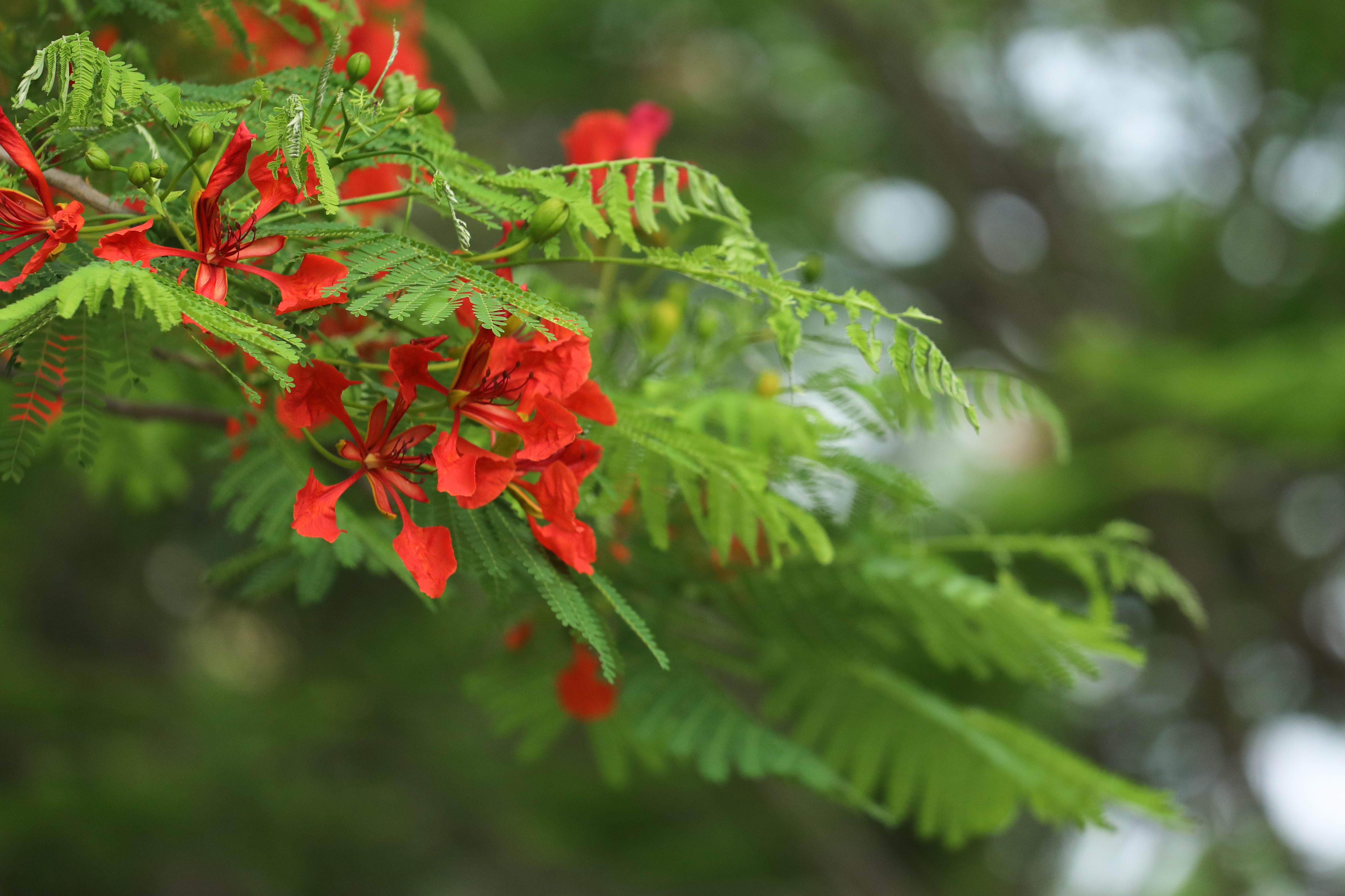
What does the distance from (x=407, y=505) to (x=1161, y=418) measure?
12.4 ft

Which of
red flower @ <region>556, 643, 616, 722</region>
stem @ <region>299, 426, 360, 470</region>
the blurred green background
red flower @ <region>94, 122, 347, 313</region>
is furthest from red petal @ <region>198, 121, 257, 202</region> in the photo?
the blurred green background

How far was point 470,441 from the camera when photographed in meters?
1.05

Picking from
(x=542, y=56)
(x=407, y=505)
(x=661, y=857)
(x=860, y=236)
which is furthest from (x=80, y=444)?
(x=860, y=236)

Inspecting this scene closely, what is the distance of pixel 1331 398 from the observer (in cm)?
329

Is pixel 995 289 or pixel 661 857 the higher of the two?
pixel 995 289

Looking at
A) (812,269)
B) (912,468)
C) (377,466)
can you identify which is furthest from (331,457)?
(912,468)

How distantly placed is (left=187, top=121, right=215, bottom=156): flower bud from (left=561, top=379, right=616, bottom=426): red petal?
0.37 metres

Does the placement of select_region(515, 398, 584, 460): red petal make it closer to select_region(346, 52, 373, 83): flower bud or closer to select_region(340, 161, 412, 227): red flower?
select_region(346, 52, 373, 83): flower bud

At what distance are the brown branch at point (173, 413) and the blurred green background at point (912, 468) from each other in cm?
179

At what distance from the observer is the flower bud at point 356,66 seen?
943 millimetres

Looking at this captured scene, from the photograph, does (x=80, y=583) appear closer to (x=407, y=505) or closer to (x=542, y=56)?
(x=542, y=56)

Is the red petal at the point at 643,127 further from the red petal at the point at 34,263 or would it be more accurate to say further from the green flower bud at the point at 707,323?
the red petal at the point at 34,263

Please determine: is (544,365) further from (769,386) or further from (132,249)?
(769,386)

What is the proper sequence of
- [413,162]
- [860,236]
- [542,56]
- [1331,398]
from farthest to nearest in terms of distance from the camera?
[860,236], [542,56], [1331,398], [413,162]
